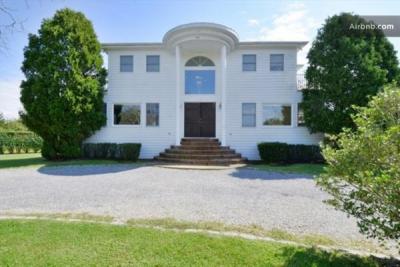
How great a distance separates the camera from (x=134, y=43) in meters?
14.1

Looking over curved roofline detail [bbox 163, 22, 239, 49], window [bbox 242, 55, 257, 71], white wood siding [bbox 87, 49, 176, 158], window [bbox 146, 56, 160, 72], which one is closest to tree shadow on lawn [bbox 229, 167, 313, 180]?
white wood siding [bbox 87, 49, 176, 158]

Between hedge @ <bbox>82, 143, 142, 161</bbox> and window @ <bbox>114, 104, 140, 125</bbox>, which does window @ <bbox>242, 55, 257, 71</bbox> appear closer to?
window @ <bbox>114, 104, 140, 125</bbox>

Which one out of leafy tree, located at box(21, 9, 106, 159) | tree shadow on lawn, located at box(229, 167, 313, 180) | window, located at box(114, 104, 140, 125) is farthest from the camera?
window, located at box(114, 104, 140, 125)

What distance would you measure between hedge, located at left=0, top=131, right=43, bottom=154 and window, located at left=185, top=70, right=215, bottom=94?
51.6ft

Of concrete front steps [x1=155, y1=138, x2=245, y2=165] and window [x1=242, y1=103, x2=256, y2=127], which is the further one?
window [x1=242, y1=103, x2=256, y2=127]

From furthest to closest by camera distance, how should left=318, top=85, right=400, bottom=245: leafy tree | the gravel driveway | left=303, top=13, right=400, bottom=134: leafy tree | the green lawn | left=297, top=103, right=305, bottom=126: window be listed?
left=297, top=103, right=305, bottom=126: window → left=303, top=13, right=400, bottom=134: leafy tree → the gravel driveway → the green lawn → left=318, top=85, right=400, bottom=245: leafy tree

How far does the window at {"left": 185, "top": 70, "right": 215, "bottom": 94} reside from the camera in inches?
574

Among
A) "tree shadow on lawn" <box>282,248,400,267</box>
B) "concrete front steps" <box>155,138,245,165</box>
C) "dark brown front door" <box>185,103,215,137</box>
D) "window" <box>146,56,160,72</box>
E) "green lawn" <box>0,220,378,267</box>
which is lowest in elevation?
"tree shadow on lawn" <box>282,248,400,267</box>

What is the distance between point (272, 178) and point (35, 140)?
69.7 feet

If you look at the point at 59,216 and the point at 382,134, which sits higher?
the point at 382,134

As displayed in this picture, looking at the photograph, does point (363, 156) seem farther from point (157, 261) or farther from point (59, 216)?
point (59, 216)

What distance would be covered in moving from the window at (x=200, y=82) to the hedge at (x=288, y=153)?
4429 millimetres

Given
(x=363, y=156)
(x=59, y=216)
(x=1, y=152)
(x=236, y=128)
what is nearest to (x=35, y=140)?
(x=1, y=152)

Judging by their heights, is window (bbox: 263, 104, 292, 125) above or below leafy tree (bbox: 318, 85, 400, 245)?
above
